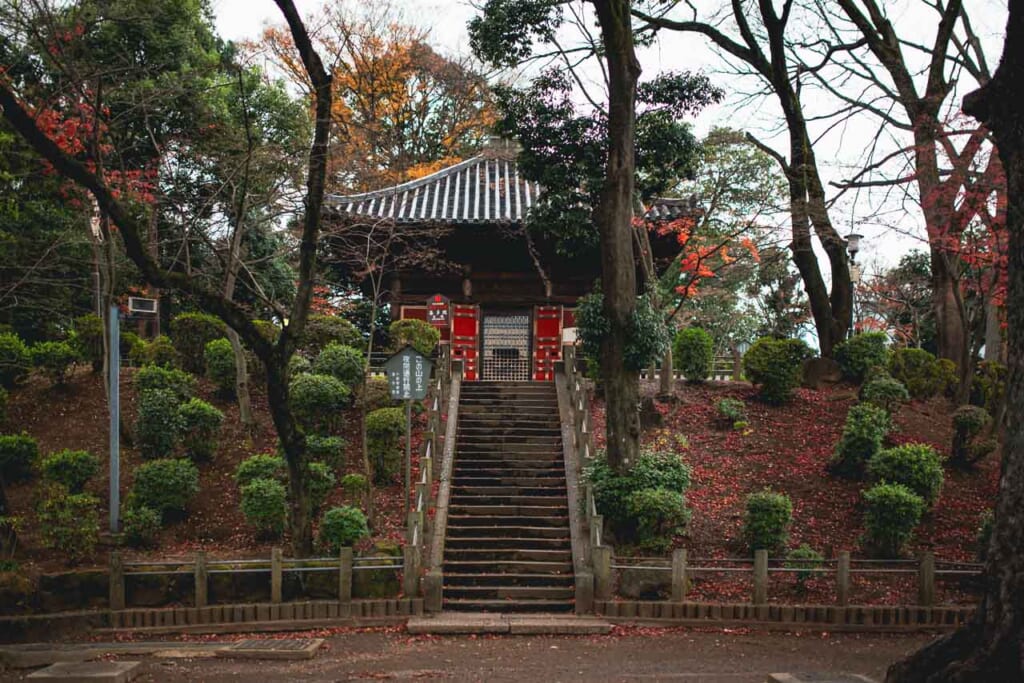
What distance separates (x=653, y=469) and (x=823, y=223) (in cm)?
893

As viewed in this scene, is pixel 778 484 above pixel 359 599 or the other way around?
above

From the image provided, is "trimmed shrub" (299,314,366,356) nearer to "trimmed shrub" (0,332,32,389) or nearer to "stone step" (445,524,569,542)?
"trimmed shrub" (0,332,32,389)

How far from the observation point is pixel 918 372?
19641 mm

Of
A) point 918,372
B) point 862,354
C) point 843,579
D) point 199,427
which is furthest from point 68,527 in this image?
point 918,372

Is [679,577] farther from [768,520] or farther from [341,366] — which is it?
[341,366]

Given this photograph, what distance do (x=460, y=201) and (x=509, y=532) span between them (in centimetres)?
1038

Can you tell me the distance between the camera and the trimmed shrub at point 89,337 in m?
18.0

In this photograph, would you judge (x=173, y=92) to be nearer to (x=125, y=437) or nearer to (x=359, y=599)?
(x=125, y=437)

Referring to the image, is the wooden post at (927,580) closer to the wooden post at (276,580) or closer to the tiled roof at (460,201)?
the wooden post at (276,580)

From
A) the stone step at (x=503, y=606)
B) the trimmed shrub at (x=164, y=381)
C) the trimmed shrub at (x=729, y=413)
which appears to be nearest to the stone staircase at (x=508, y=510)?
the stone step at (x=503, y=606)

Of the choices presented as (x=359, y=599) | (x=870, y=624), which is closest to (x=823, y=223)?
(x=870, y=624)

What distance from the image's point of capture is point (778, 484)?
15734 millimetres

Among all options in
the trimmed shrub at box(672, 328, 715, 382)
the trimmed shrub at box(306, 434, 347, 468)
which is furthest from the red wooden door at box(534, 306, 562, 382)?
the trimmed shrub at box(306, 434, 347, 468)

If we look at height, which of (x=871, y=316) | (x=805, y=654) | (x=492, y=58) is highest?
(x=492, y=58)
